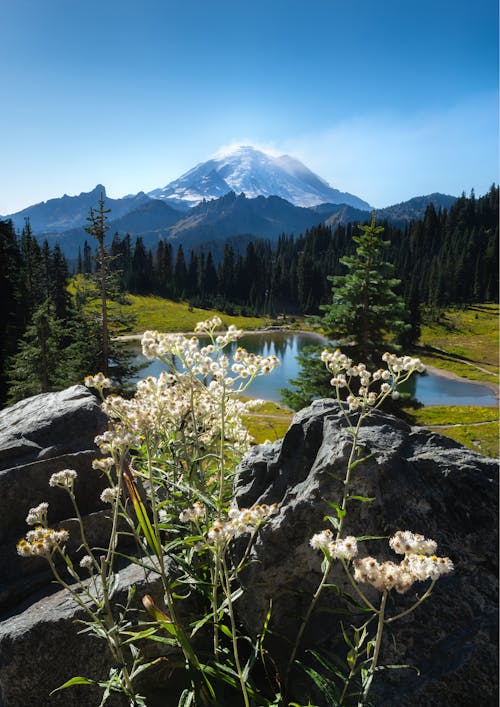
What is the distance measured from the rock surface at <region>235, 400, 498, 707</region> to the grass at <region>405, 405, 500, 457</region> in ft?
107

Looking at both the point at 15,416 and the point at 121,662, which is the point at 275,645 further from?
the point at 15,416

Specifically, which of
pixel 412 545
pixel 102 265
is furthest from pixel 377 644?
pixel 102 265

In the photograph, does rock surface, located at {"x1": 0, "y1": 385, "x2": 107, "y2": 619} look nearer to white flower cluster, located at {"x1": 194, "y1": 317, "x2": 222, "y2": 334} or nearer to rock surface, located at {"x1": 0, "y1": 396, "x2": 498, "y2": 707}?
rock surface, located at {"x1": 0, "y1": 396, "x2": 498, "y2": 707}

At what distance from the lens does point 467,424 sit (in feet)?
153

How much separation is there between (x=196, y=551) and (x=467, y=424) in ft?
161

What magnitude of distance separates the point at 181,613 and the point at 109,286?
25.1 meters

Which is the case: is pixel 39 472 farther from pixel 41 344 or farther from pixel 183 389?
pixel 41 344

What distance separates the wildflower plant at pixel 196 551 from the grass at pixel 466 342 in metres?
86.2

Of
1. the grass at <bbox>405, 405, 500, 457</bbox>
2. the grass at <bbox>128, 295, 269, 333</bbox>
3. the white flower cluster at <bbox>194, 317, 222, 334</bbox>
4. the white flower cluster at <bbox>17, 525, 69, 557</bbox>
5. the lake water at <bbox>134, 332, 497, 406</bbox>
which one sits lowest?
the lake water at <bbox>134, 332, 497, 406</bbox>

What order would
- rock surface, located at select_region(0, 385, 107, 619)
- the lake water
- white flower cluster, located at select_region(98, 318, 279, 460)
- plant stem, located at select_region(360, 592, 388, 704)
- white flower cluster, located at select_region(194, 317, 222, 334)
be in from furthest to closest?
the lake water < rock surface, located at select_region(0, 385, 107, 619) < white flower cluster, located at select_region(194, 317, 222, 334) < white flower cluster, located at select_region(98, 318, 279, 460) < plant stem, located at select_region(360, 592, 388, 704)

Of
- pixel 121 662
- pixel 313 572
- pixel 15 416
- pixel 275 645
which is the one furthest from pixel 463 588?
pixel 15 416

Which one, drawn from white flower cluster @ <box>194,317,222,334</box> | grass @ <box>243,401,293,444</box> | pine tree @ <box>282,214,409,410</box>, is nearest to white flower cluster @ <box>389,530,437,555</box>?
white flower cluster @ <box>194,317,222,334</box>

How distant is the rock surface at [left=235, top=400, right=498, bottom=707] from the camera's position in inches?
132

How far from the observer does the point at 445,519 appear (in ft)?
13.0
